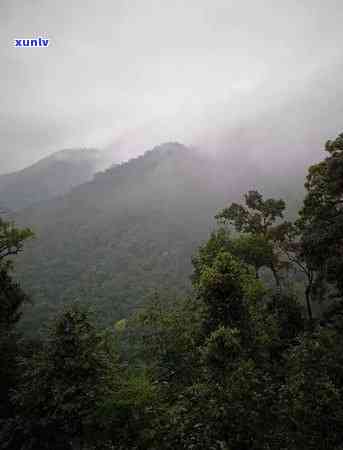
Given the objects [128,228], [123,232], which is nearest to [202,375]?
[123,232]

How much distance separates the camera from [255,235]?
21.8 meters

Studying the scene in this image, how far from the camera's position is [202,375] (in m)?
10.4

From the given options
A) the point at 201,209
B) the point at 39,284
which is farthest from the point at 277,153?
the point at 39,284

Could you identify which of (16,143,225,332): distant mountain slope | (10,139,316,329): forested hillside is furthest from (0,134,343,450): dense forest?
(16,143,225,332): distant mountain slope

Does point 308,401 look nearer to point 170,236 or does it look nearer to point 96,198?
point 170,236

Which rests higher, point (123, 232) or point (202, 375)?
point (123, 232)

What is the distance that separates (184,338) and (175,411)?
4913 millimetres

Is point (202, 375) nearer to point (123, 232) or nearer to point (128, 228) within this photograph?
point (123, 232)

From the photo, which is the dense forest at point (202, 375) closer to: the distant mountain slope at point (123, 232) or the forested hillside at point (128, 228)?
the forested hillside at point (128, 228)

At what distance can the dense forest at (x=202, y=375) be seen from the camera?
738 centimetres

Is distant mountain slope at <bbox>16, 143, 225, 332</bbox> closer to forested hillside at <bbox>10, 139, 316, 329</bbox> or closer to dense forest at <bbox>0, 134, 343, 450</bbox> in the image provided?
forested hillside at <bbox>10, 139, 316, 329</bbox>

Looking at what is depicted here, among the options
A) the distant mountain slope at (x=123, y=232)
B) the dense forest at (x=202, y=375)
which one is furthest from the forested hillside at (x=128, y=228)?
the dense forest at (x=202, y=375)

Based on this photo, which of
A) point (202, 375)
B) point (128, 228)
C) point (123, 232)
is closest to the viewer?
point (202, 375)

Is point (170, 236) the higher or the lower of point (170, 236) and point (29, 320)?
the higher
